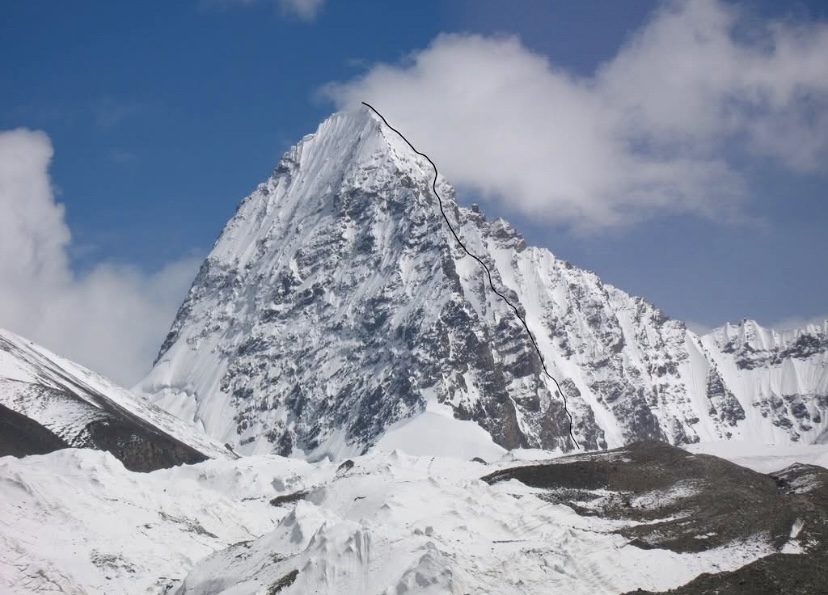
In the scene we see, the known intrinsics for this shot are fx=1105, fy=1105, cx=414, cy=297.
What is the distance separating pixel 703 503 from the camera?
226 ft

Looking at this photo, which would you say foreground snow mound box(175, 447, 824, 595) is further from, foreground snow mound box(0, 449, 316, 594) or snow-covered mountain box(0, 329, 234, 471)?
snow-covered mountain box(0, 329, 234, 471)

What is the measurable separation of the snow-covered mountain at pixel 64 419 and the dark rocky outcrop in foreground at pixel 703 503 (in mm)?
56113

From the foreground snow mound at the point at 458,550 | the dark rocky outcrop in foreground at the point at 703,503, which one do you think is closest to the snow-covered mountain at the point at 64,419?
the dark rocky outcrop in foreground at the point at 703,503

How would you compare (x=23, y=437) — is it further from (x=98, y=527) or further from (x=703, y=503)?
(x=703, y=503)

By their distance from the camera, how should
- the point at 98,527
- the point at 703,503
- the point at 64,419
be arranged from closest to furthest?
the point at 98,527, the point at 703,503, the point at 64,419

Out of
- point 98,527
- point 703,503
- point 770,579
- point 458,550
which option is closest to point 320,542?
point 458,550

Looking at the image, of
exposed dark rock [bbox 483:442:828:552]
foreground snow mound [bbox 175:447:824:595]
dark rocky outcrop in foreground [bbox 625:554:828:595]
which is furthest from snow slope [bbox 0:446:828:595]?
dark rocky outcrop in foreground [bbox 625:554:828:595]

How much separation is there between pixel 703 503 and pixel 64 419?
284 ft

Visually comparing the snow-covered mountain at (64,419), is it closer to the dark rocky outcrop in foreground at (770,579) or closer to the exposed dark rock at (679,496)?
the exposed dark rock at (679,496)

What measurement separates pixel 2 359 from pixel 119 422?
64.9ft

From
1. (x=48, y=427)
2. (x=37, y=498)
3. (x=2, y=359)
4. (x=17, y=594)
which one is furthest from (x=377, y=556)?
(x=2, y=359)

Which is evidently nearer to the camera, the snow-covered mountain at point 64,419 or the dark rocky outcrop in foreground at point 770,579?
the dark rocky outcrop in foreground at point 770,579

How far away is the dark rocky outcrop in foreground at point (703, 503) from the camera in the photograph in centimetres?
4972

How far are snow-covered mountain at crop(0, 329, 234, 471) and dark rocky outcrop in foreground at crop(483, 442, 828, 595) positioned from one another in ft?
184
